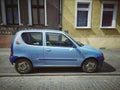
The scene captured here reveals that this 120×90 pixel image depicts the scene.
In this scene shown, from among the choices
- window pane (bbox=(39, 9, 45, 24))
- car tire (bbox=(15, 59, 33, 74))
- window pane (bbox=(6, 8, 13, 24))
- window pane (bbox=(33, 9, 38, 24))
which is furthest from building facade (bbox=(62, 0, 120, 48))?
car tire (bbox=(15, 59, 33, 74))

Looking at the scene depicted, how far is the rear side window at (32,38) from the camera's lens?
5.77m

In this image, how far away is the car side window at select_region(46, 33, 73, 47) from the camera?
5.84 metres

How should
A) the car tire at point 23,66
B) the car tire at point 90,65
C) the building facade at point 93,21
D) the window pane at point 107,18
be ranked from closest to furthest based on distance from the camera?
the car tire at point 23,66
the car tire at point 90,65
the building facade at point 93,21
the window pane at point 107,18

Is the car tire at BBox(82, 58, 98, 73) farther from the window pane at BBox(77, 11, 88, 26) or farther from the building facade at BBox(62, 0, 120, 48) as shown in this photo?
the window pane at BBox(77, 11, 88, 26)

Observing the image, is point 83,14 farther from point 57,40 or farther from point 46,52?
point 46,52

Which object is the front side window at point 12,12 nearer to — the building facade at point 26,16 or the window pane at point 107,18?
the building facade at point 26,16

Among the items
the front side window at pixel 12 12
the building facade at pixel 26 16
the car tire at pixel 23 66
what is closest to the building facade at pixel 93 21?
the building facade at pixel 26 16

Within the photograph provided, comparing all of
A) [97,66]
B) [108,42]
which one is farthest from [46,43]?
[108,42]

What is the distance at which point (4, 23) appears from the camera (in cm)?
1102

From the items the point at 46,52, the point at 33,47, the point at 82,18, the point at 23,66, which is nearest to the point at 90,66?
the point at 46,52

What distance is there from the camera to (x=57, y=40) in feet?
19.5

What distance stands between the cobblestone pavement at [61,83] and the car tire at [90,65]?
0.50 metres

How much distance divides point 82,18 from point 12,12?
19.5 ft

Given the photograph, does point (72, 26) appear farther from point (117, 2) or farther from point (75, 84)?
point (75, 84)
